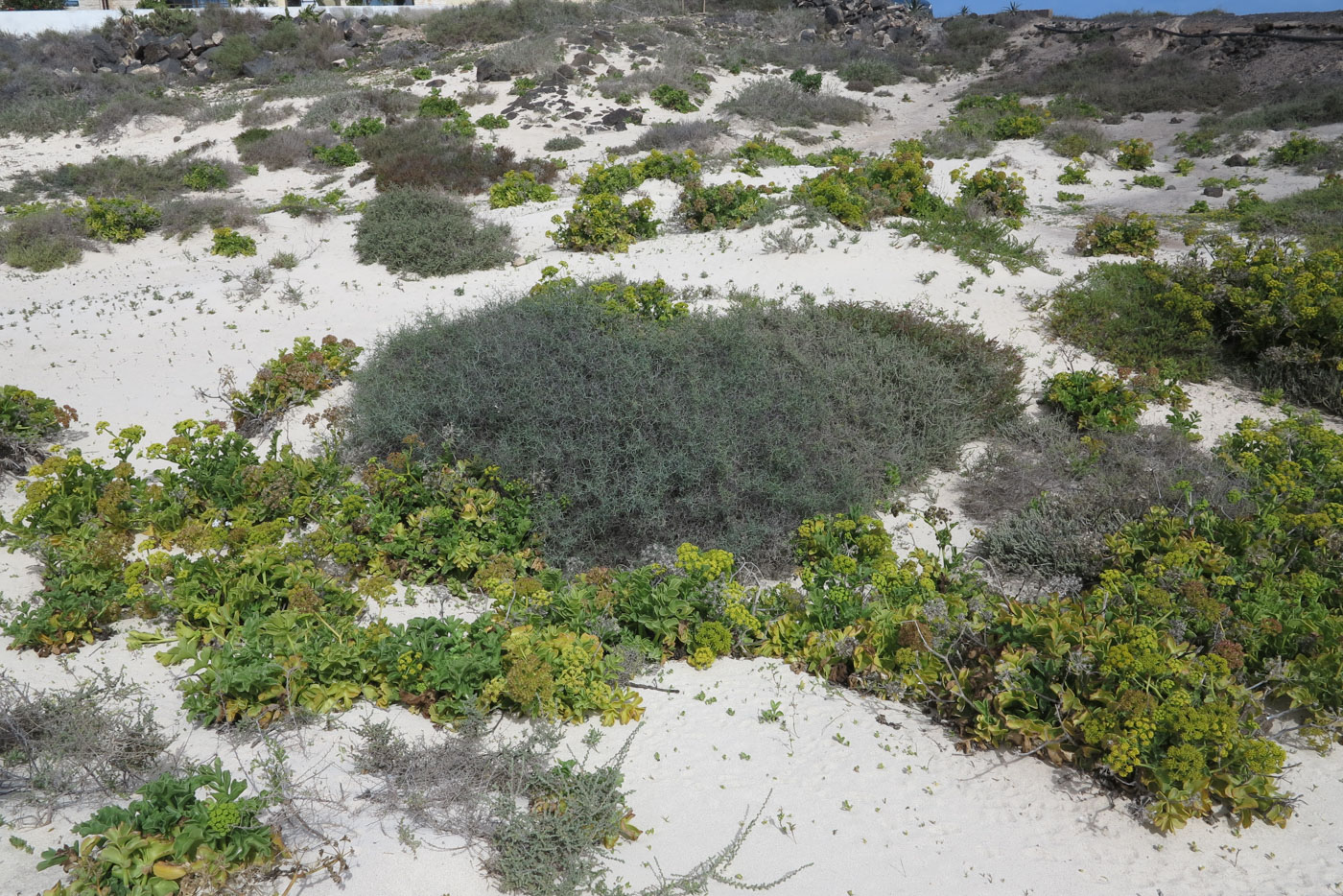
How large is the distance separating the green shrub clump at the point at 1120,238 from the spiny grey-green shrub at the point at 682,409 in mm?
3853

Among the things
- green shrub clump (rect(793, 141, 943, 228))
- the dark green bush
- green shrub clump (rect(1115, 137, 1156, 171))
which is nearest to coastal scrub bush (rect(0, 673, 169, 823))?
green shrub clump (rect(793, 141, 943, 228))

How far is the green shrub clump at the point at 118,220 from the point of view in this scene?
11906mm

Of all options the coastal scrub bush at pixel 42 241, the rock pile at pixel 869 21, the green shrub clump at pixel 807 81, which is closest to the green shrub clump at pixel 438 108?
the coastal scrub bush at pixel 42 241

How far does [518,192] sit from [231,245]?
14.7 feet

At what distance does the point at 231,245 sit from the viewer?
11.4 metres

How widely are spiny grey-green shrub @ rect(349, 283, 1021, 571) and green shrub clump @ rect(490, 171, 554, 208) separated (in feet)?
17.6

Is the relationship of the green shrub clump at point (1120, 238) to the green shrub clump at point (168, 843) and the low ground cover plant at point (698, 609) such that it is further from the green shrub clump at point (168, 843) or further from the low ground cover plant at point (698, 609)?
the green shrub clump at point (168, 843)

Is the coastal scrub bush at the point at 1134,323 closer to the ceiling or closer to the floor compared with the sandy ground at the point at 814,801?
closer to the ceiling

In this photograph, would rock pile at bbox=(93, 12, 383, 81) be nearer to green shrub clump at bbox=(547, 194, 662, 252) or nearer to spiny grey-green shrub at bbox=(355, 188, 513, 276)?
spiny grey-green shrub at bbox=(355, 188, 513, 276)

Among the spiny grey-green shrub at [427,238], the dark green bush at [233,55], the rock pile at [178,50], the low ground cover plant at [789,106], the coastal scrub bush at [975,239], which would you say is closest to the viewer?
the coastal scrub bush at [975,239]

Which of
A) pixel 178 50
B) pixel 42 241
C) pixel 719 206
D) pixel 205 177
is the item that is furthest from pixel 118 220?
pixel 178 50

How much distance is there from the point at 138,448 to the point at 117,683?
3.50 metres

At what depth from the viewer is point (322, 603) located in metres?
4.47

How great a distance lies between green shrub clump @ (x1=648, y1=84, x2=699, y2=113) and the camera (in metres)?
18.9
